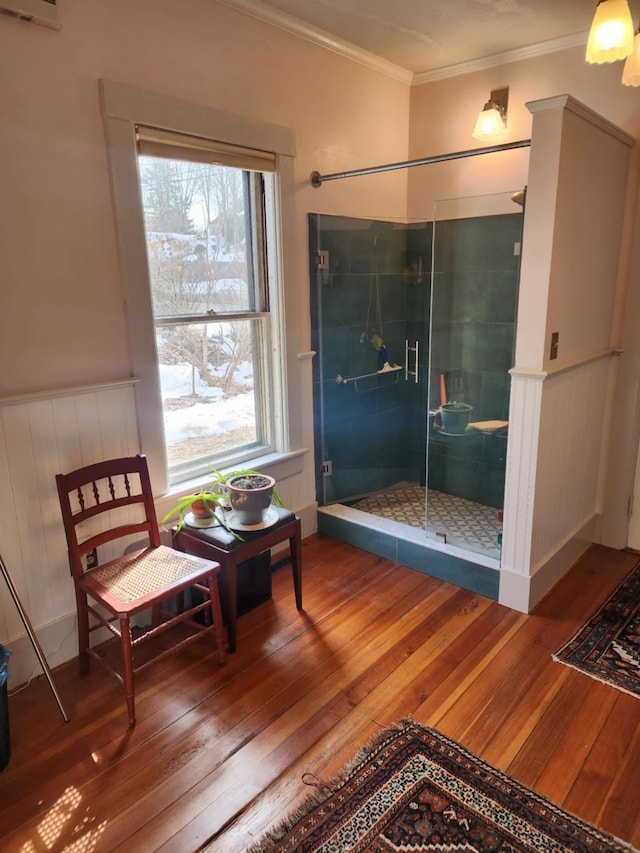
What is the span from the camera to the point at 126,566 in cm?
218

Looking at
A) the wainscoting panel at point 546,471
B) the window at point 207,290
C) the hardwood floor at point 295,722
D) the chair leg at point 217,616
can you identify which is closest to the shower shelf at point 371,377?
the window at point 207,290

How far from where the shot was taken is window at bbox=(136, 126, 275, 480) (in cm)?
240

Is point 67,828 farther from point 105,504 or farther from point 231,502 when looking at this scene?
point 231,502

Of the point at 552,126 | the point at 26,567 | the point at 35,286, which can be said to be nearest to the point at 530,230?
the point at 552,126

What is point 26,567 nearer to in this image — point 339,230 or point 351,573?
point 351,573

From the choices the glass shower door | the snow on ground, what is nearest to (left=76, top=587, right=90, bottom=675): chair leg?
the snow on ground

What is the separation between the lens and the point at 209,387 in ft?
9.00

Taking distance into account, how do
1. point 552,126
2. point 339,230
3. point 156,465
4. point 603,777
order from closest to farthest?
point 603,777 < point 552,126 < point 156,465 < point 339,230

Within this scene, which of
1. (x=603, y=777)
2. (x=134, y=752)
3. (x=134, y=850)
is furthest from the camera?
(x=134, y=752)

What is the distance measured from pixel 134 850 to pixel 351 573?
1.61 meters

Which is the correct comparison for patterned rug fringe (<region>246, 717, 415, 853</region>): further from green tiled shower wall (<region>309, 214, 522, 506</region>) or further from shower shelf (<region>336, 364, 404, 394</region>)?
shower shelf (<region>336, 364, 404, 394</region>)

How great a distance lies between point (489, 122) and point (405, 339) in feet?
4.27

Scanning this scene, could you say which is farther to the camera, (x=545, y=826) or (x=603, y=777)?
(x=603, y=777)

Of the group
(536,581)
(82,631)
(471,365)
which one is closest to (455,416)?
(471,365)
